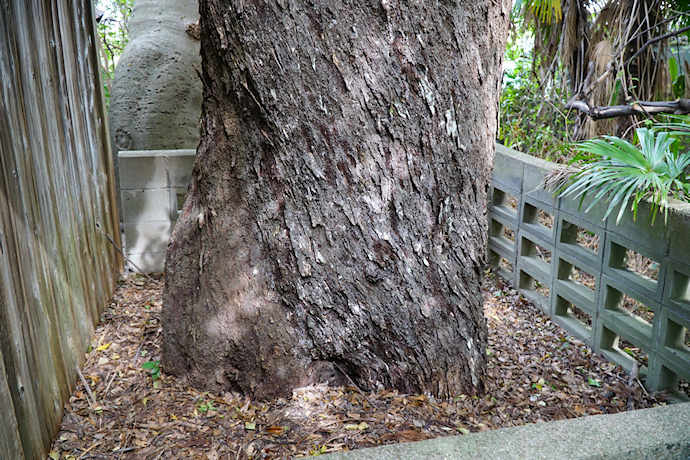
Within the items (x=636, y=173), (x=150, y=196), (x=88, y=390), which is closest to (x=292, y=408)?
(x=88, y=390)

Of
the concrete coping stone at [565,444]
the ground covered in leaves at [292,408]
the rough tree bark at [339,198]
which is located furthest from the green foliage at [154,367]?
the concrete coping stone at [565,444]

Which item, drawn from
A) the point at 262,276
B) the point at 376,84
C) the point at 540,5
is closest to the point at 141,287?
the point at 262,276

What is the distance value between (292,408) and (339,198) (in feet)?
3.32

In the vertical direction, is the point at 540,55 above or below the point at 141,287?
above

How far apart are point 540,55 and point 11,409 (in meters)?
5.76

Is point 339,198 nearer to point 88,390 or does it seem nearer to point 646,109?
point 88,390

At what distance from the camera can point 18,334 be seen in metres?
2.24

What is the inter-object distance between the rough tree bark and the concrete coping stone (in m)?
1.28

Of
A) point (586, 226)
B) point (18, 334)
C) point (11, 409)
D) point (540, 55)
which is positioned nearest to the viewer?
point (11, 409)

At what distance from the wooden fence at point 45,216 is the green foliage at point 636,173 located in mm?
2884

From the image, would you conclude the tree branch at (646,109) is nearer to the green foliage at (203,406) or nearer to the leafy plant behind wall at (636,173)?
the leafy plant behind wall at (636,173)

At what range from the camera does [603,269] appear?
362cm

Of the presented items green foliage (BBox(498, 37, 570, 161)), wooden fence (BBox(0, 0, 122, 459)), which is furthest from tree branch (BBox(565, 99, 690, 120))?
wooden fence (BBox(0, 0, 122, 459))

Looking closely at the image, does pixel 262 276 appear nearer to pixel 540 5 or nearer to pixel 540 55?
pixel 540 5
